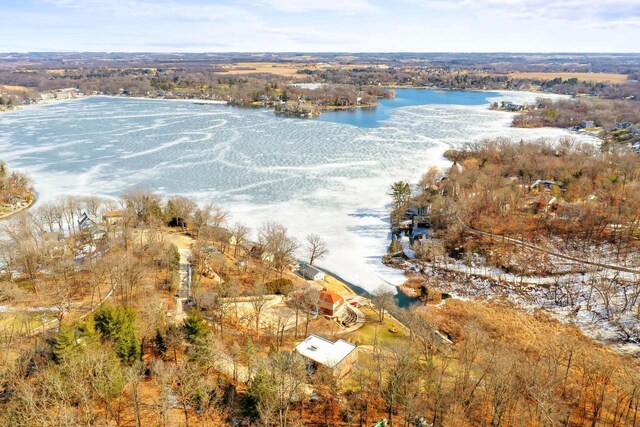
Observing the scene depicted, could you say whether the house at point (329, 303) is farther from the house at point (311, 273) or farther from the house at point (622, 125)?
the house at point (622, 125)

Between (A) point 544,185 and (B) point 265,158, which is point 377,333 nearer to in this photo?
(A) point 544,185

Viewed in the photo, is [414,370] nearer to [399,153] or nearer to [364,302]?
[364,302]

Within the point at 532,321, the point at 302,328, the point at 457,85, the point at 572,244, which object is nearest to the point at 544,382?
the point at 532,321

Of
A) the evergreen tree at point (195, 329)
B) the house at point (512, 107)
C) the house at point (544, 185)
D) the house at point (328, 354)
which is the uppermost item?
the house at point (512, 107)

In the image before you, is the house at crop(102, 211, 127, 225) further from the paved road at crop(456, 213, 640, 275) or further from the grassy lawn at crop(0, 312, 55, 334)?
the paved road at crop(456, 213, 640, 275)

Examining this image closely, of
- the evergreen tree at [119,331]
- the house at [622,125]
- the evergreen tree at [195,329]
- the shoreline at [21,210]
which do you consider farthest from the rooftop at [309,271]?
the house at [622,125]

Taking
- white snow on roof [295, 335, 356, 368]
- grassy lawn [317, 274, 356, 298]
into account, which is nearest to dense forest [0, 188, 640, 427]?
white snow on roof [295, 335, 356, 368]

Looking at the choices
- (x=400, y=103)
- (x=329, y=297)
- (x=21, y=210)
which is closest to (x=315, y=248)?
(x=329, y=297)
